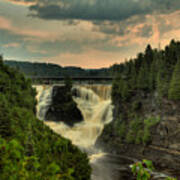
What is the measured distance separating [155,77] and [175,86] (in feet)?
26.1

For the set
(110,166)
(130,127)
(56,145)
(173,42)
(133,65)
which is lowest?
Answer: (110,166)

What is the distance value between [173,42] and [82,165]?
5599 centimetres

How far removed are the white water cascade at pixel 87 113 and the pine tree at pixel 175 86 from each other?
17914mm

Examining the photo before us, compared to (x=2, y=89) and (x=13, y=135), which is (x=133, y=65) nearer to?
(x=2, y=89)

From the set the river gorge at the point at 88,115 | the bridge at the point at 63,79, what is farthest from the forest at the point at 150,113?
the bridge at the point at 63,79

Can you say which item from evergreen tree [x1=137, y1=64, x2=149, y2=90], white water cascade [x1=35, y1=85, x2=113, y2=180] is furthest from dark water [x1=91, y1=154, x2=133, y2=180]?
evergreen tree [x1=137, y1=64, x2=149, y2=90]

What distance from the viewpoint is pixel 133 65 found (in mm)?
72188

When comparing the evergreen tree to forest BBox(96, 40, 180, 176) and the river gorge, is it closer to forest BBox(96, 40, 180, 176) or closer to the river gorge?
forest BBox(96, 40, 180, 176)

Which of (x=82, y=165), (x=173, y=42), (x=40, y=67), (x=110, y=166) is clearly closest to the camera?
(x=82, y=165)

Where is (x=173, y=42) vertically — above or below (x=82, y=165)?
above

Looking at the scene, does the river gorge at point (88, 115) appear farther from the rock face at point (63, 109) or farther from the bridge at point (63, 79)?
the bridge at point (63, 79)

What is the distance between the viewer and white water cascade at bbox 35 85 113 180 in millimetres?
64812

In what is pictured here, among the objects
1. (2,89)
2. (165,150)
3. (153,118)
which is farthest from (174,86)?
(2,89)

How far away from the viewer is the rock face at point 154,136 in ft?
152
